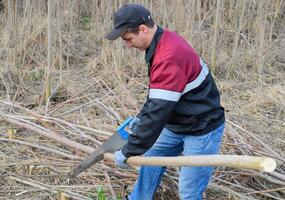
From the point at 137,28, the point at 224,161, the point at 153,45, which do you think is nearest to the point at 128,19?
the point at 137,28

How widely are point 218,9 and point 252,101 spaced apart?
127 centimetres

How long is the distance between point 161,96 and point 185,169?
1.73 ft

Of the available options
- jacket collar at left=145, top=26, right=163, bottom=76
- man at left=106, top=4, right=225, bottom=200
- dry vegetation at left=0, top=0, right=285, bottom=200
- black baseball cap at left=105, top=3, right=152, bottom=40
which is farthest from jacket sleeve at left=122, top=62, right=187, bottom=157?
dry vegetation at left=0, top=0, right=285, bottom=200

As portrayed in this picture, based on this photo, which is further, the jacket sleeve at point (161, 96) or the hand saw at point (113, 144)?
the hand saw at point (113, 144)

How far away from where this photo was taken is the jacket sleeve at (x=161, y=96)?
7.06 ft

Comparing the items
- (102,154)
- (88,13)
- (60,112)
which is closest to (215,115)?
(102,154)

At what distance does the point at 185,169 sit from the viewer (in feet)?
8.16

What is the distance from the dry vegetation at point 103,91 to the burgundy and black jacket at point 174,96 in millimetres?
708

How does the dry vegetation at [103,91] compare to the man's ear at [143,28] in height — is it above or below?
below

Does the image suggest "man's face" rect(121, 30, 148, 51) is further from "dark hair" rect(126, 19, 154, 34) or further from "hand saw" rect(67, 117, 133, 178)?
"hand saw" rect(67, 117, 133, 178)

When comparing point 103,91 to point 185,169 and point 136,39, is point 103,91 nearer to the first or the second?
point 185,169

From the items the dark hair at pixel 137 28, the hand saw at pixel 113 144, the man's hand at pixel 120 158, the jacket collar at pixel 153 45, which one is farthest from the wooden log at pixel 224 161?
the dark hair at pixel 137 28

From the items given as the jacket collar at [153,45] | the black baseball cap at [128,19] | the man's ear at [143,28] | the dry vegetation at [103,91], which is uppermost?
the black baseball cap at [128,19]

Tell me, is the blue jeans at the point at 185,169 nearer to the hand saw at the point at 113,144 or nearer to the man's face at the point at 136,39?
the hand saw at the point at 113,144
